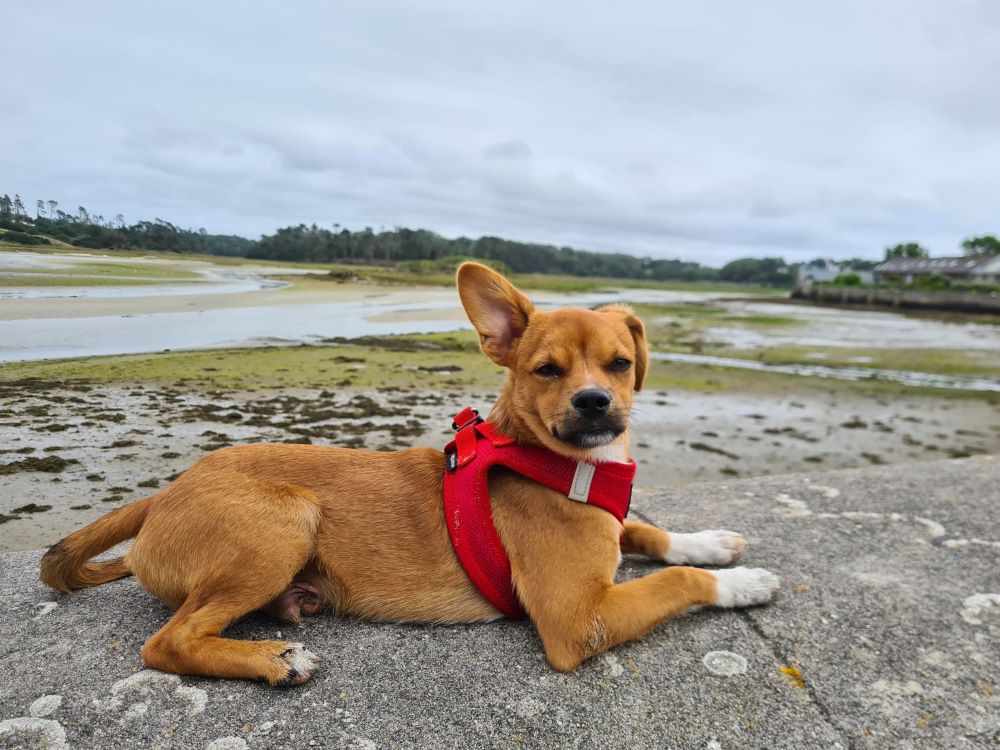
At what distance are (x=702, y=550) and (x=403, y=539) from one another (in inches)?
78.4

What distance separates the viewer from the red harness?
2992 millimetres

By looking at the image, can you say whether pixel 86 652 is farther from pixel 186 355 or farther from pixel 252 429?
pixel 186 355

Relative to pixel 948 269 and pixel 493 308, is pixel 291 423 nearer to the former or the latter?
pixel 493 308

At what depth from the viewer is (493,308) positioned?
3457 mm

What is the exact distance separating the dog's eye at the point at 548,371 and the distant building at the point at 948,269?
63.8m

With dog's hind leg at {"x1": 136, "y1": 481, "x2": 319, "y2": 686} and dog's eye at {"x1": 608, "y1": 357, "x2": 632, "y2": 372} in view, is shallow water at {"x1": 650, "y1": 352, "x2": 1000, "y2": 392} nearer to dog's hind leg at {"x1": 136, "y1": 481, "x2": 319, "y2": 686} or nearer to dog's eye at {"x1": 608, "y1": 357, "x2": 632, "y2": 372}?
dog's eye at {"x1": 608, "y1": 357, "x2": 632, "y2": 372}

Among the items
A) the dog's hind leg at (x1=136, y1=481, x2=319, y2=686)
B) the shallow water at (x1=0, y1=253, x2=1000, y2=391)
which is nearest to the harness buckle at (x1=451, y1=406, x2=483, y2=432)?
the dog's hind leg at (x1=136, y1=481, x2=319, y2=686)

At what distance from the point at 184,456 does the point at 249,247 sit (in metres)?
1.77

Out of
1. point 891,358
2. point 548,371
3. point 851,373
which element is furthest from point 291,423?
point 891,358

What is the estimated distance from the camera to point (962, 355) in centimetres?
1625

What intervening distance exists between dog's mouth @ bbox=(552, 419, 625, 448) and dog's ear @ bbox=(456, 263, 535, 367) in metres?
0.71

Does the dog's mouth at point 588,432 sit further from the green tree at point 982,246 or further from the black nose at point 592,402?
the green tree at point 982,246

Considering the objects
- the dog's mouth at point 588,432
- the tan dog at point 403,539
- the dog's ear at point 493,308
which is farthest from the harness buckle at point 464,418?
the dog's mouth at point 588,432

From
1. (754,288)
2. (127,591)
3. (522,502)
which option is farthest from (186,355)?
(754,288)
